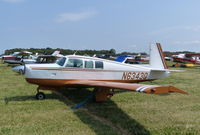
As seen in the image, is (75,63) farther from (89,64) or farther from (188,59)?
(188,59)

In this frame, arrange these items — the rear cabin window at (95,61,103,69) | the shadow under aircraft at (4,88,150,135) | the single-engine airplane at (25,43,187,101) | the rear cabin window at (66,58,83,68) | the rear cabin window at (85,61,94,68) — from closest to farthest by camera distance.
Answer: the shadow under aircraft at (4,88,150,135) → the single-engine airplane at (25,43,187,101) → the rear cabin window at (66,58,83,68) → the rear cabin window at (85,61,94,68) → the rear cabin window at (95,61,103,69)

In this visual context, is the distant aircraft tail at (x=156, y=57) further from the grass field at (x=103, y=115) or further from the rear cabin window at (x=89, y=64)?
the rear cabin window at (x=89, y=64)

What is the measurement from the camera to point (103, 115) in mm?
5547

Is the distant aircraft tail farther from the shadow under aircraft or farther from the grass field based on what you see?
the shadow under aircraft

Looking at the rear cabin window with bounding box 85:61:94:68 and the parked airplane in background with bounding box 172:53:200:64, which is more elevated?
the rear cabin window with bounding box 85:61:94:68

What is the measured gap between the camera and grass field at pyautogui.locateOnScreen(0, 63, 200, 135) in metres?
4.44

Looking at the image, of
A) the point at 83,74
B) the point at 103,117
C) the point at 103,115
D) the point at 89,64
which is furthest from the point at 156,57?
the point at 103,117

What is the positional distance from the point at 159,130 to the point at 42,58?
17071mm

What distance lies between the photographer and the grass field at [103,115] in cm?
444

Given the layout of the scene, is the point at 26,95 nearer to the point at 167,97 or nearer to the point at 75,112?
the point at 75,112

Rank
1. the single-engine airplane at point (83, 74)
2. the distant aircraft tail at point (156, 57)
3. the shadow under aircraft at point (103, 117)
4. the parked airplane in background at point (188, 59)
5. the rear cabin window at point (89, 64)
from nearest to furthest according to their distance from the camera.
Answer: the shadow under aircraft at point (103, 117), the single-engine airplane at point (83, 74), the rear cabin window at point (89, 64), the distant aircraft tail at point (156, 57), the parked airplane in background at point (188, 59)

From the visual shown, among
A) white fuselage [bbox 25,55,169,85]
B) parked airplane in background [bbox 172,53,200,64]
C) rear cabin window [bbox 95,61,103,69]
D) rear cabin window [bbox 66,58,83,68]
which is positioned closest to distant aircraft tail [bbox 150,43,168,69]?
white fuselage [bbox 25,55,169,85]

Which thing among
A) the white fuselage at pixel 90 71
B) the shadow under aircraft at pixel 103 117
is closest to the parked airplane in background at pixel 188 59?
the white fuselage at pixel 90 71

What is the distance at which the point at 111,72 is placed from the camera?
313 inches
